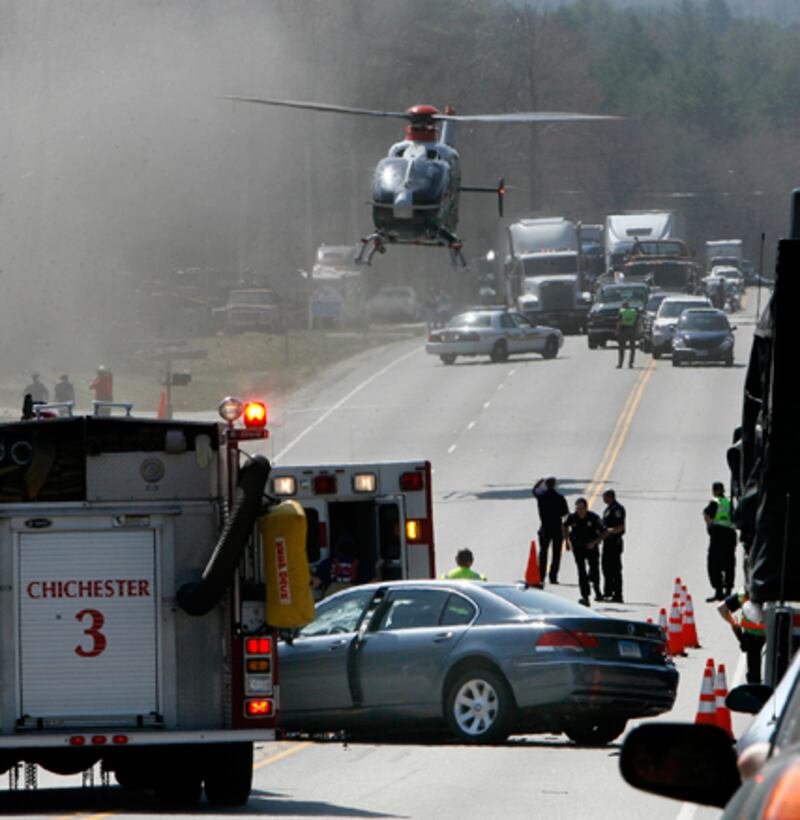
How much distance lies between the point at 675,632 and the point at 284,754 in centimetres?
702

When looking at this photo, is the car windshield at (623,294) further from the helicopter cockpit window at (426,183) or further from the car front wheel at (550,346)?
the helicopter cockpit window at (426,183)

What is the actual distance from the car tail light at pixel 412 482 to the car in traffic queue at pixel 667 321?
4244 cm

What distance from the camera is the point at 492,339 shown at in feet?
209

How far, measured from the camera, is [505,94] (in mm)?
130625

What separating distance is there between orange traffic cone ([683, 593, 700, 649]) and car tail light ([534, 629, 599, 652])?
23.5ft

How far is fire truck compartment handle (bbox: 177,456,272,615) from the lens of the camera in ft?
42.2

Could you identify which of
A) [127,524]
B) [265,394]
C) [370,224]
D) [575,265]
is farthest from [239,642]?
[370,224]

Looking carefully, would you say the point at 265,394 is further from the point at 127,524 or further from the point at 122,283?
the point at 127,524

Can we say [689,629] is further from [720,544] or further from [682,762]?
[682,762]

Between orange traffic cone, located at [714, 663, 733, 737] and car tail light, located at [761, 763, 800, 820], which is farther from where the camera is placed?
orange traffic cone, located at [714, 663, 733, 737]

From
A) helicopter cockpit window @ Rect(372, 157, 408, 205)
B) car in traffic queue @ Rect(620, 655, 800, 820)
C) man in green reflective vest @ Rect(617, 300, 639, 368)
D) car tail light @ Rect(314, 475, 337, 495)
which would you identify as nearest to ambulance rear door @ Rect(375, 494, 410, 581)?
car tail light @ Rect(314, 475, 337, 495)

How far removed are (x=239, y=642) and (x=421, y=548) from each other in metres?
7.91

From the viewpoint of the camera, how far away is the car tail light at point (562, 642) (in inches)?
646

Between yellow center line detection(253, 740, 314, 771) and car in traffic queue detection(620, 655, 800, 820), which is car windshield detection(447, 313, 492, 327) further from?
car in traffic queue detection(620, 655, 800, 820)
